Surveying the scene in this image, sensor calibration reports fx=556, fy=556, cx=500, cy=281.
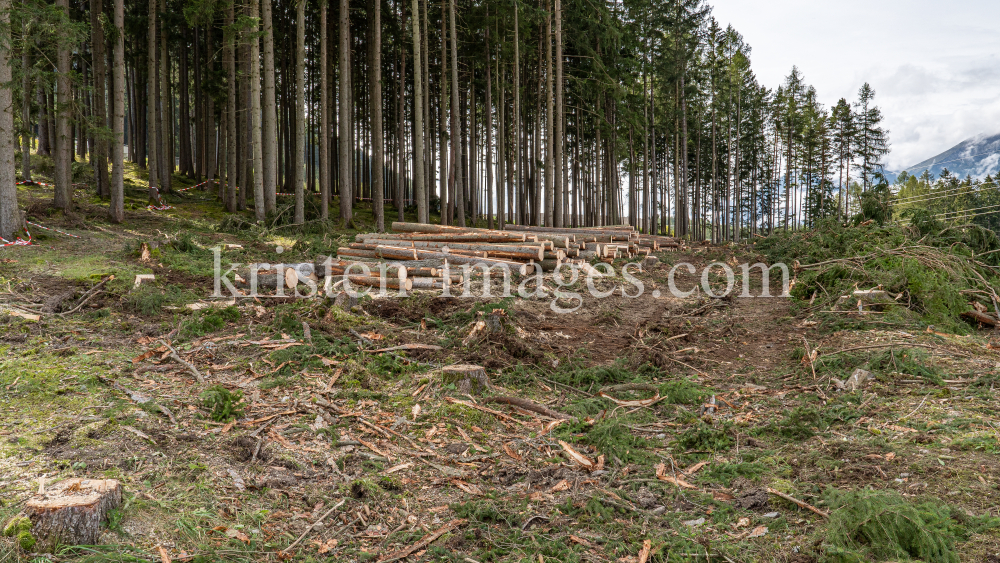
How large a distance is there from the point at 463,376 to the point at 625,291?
7596 mm

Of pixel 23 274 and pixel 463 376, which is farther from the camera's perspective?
pixel 23 274

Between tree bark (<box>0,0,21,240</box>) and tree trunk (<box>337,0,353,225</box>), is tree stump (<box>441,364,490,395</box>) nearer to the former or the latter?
tree bark (<box>0,0,21,240</box>)

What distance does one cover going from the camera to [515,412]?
20.1ft

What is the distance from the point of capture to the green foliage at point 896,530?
320 centimetres

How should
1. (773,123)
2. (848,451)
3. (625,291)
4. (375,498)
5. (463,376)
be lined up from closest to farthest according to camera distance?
(375,498) < (848,451) < (463,376) < (625,291) < (773,123)

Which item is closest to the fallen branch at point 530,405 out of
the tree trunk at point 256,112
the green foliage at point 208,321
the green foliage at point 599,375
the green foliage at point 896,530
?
the green foliage at point 599,375

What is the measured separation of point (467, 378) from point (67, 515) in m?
3.94

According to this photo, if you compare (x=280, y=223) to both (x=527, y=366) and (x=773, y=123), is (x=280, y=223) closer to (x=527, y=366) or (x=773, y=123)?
(x=527, y=366)

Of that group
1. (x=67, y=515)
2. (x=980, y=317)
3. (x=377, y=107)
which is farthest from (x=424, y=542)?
(x=377, y=107)

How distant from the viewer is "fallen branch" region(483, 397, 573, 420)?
604 centimetres

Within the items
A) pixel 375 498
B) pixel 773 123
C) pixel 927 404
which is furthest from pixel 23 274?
pixel 773 123

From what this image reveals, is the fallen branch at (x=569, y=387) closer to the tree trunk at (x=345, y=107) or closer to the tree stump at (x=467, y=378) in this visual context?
the tree stump at (x=467, y=378)

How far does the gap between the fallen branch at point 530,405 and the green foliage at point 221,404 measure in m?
2.55

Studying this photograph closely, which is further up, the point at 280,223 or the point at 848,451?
the point at 280,223
